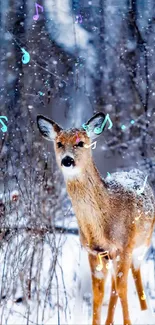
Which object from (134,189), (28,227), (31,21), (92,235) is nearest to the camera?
(92,235)

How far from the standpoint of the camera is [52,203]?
13.4ft

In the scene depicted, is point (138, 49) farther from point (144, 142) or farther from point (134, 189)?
point (134, 189)

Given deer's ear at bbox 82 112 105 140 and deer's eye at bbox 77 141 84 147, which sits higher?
deer's ear at bbox 82 112 105 140

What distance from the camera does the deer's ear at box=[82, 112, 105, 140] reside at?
9.33 feet

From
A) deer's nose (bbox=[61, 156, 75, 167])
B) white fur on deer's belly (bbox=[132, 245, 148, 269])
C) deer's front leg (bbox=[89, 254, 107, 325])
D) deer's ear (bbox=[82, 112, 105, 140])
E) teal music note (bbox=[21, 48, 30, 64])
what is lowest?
deer's front leg (bbox=[89, 254, 107, 325])

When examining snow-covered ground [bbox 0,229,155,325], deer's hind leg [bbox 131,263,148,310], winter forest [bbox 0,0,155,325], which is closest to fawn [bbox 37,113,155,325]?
snow-covered ground [bbox 0,229,155,325]

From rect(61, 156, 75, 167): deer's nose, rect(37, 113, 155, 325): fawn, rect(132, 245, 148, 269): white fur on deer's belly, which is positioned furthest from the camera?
rect(132, 245, 148, 269): white fur on deer's belly

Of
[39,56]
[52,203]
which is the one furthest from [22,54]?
[52,203]

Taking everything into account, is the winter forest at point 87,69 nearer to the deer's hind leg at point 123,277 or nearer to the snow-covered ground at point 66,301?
the snow-covered ground at point 66,301

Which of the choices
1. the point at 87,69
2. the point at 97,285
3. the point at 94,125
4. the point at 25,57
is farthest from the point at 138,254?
the point at 87,69

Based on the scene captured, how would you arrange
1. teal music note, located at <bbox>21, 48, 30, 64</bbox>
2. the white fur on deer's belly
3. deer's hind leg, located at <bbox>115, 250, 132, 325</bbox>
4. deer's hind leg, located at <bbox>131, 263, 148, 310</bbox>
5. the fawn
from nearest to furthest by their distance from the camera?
the fawn → deer's hind leg, located at <bbox>115, 250, 132, 325</bbox> → the white fur on deer's belly → deer's hind leg, located at <bbox>131, 263, 148, 310</bbox> → teal music note, located at <bbox>21, 48, 30, 64</bbox>

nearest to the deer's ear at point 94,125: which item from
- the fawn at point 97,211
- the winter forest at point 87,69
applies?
the fawn at point 97,211

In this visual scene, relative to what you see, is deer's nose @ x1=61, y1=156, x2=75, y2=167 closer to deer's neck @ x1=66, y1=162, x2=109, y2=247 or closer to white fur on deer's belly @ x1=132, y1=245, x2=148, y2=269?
deer's neck @ x1=66, y1=162, x2=109, y2=247

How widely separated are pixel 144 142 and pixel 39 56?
1.24 metres
